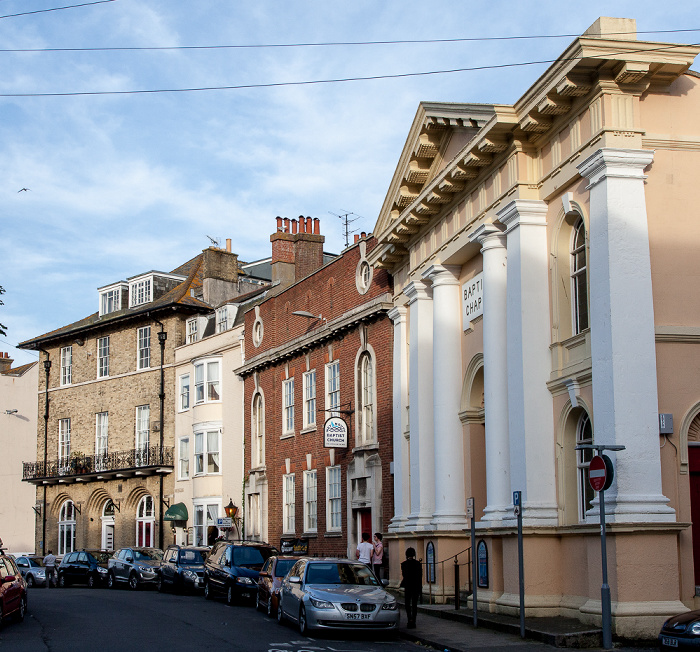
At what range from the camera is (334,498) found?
30.8 meters

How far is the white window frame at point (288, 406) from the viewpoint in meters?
34.5

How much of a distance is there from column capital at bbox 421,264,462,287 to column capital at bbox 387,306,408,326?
9.76 feet

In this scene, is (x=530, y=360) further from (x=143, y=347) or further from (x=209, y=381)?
(x=143, y=347)

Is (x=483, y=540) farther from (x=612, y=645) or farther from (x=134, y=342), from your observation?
(x=134, y=342)

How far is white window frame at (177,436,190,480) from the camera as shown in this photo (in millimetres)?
42300

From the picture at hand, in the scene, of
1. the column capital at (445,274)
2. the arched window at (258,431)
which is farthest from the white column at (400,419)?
the arched window at (258,431)

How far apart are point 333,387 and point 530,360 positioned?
13.4 metres

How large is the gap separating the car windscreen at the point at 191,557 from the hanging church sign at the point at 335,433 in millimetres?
4864

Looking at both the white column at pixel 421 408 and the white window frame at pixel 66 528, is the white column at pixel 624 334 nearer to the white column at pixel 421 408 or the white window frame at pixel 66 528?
the white column at pixel 421 408

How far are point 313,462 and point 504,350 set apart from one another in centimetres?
1372

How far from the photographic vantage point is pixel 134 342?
46750mm

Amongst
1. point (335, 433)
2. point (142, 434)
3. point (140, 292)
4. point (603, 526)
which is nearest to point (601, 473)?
point (603, 526)

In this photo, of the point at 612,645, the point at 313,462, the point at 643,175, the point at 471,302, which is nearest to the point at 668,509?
the point at 612,645

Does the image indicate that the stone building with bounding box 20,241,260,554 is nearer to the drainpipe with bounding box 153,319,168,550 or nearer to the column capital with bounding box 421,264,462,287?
the drainpipe with bounding box 153,319,168,550
